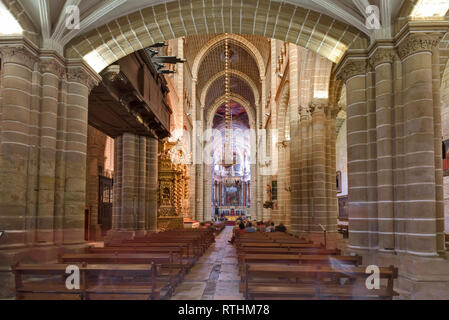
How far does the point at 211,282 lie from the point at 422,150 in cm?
497

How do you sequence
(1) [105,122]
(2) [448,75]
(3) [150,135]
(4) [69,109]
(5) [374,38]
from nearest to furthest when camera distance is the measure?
(5) [374,38] → (4) [69,109] → (2) [448,75] → (1) [105,122] → (3) [150,135]

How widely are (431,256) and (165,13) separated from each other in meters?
7.95

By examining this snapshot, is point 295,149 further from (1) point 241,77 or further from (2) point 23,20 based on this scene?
(1) point 241,77

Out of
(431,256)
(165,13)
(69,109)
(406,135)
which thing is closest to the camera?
(431,256)

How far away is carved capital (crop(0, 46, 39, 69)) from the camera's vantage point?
24.5 ft

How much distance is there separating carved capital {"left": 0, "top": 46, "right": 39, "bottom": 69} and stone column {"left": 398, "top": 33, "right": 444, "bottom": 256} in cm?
741

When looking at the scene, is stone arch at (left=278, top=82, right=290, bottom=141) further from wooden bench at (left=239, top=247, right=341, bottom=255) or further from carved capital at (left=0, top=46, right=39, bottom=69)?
carved capital at (left=0, top=46, right=39, bottom=69)

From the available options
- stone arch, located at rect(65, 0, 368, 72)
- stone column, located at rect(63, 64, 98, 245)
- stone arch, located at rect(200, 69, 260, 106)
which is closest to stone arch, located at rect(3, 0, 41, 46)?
stone arch, located at rect(65, 0, 368, 72)

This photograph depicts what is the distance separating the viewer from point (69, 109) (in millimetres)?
8680

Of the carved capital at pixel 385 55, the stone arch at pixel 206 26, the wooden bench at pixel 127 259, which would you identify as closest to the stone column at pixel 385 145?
the carved capital at pixel 385 55

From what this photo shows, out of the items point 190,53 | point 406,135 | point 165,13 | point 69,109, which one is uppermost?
point 190,53
